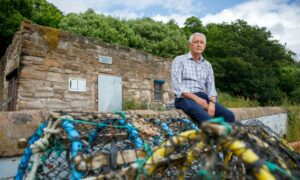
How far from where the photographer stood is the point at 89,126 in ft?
5.40

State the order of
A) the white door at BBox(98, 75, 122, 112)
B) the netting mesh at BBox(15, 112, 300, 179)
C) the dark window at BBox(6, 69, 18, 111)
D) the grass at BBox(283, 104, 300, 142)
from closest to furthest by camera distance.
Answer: the netting mesh at BBox(15, 112, 300, 179)
the dark window at BBox(6, 69, 18, 111)
the grass at BBox(283, 104, 300, 142)
the white door at BBox(98, 75, 122, 112)

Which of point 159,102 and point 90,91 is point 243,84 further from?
point 90,91

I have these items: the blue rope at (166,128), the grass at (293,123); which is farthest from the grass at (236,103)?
the blue rope at (166,128)

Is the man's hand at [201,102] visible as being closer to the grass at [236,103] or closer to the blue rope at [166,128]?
the blue rope at [166,128]

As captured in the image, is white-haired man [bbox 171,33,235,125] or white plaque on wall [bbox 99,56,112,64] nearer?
white-haired man [bbox 171,33,235,125]

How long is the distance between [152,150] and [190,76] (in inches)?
83.8

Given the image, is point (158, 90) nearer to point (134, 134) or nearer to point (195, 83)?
point (195, 83)

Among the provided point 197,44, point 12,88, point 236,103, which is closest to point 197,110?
point 197,44

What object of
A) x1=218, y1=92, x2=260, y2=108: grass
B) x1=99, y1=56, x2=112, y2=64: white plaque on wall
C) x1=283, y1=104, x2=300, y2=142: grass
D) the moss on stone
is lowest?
x1=283, y1=104, x2=300, y2=142: grass

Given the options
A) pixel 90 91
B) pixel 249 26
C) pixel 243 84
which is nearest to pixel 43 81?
pixel 90 91

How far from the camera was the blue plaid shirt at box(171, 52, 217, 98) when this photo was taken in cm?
301

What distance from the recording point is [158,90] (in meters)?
11.9

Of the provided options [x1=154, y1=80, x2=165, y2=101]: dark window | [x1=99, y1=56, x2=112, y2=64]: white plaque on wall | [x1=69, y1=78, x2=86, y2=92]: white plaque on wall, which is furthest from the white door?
[x1=154, y1=80, x2=165, y2=101]: dark window

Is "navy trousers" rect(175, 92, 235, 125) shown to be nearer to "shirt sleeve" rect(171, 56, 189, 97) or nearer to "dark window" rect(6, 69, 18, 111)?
"shirt sleeve" rect(171, 56, 189, 97)
